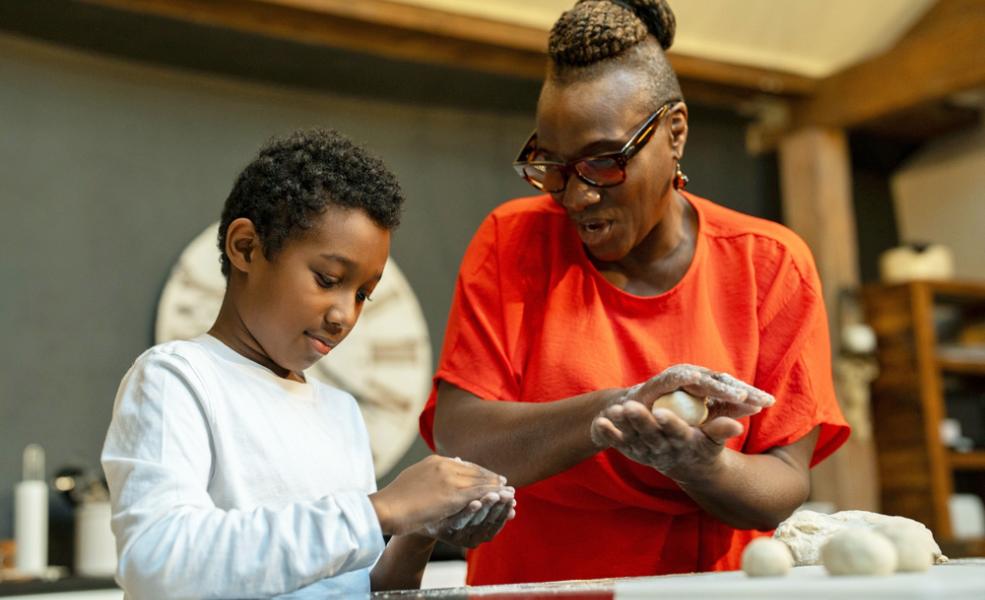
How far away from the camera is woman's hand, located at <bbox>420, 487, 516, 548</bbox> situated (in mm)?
1110

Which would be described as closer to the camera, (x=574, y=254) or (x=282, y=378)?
(x=282, y=378)

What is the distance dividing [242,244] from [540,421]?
1.25ft

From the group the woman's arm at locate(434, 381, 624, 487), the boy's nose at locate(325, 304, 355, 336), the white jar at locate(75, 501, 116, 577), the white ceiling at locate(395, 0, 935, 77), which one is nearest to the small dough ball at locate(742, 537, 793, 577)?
the woman's arm at locate(434, 381, 624, 487)

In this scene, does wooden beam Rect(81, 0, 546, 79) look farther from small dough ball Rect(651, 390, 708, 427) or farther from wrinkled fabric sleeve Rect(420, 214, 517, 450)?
small dough ball Rect(651, 390, 708, 427)

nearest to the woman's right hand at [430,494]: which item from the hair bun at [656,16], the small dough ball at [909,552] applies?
the small dough ball at [909,552]

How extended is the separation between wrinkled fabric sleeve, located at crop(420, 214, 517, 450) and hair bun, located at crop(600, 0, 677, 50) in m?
0.33

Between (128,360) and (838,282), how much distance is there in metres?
2.89

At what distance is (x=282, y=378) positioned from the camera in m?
1.33

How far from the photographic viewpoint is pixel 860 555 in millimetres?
887

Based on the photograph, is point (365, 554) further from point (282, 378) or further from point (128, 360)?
point (128, 360)

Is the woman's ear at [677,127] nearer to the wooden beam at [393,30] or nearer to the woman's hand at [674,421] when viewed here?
the woman's hand at [674,421]

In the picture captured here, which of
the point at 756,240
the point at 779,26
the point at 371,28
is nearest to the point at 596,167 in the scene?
the point at 756,240

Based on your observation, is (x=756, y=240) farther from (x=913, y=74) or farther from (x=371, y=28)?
(x=913, y=74)

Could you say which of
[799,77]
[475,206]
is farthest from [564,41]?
[799,77]
